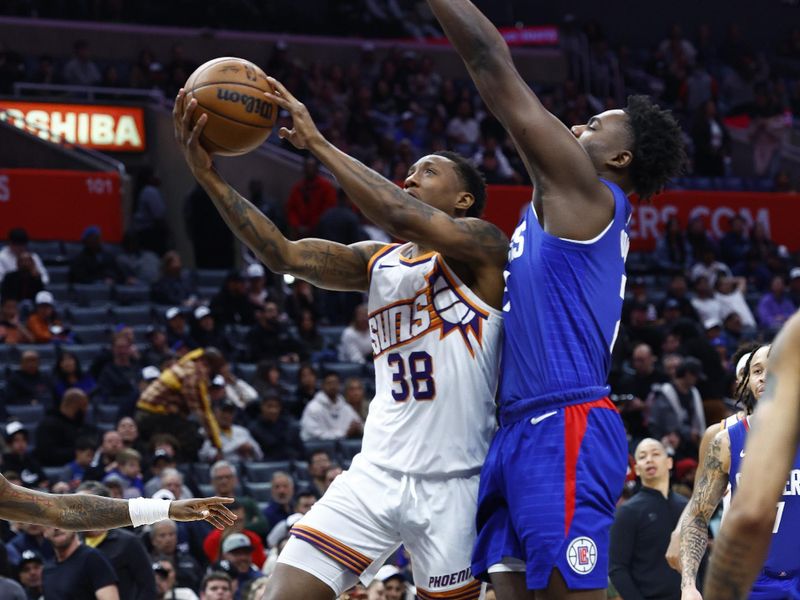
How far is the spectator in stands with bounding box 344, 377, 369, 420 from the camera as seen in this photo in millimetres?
13805

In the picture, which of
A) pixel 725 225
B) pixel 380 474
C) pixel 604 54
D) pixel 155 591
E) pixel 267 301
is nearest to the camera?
pixel 380 474

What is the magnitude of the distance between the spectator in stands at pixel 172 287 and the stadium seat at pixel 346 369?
177 centimetres

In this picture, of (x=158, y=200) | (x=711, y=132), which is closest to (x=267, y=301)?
(x=158, y=200)

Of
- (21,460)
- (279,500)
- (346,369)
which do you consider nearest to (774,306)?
(346,369)

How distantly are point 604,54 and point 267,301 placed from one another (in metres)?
11.3

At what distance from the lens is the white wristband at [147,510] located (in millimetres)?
5434

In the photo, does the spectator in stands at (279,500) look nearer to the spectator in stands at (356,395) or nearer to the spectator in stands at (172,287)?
the spectator in stands at (356,395)

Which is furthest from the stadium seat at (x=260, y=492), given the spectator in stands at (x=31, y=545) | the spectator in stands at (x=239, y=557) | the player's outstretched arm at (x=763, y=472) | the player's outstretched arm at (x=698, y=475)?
the player's outstretched arm at (x=763, y=472)

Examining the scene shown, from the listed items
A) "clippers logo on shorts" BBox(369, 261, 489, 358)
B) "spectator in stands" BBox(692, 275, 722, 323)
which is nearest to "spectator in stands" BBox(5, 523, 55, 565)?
"clippers logo on shorts" BBox(369, 261, 489, 358)

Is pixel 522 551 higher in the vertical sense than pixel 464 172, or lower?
lower

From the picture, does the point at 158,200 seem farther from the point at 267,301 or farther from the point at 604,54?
the point at 604,54

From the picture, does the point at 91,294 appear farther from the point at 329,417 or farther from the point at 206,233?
the point at 329,417

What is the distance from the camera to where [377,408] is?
207 inches

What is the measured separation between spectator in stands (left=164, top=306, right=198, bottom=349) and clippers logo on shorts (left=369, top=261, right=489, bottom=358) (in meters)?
9.24
